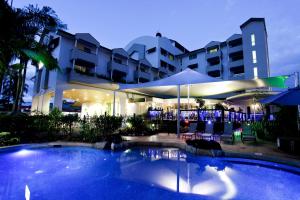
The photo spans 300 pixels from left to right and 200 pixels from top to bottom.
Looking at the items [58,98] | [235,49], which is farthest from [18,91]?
[235,49]

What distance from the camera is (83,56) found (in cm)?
2033

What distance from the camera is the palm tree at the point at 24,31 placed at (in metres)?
8.16

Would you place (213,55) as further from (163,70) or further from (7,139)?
(7,139)

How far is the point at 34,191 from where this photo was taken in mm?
4277

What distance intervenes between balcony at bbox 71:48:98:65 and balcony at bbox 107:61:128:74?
2433 millimetres

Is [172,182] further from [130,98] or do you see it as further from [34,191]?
[130,98]

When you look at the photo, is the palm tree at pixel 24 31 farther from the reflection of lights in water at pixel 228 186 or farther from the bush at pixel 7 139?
the reflection of lights in water at pixel 228 186

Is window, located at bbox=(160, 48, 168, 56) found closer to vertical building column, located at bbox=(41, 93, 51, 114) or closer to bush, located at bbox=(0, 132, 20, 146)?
vertical building column, located at bbox=(41, 93, 51, 114)

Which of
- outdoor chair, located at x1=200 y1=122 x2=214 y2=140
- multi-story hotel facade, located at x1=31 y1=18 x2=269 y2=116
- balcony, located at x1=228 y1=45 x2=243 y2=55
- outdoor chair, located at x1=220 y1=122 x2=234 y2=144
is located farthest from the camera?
balcony, located at x1=228 y1=45 x2=243 y2=55

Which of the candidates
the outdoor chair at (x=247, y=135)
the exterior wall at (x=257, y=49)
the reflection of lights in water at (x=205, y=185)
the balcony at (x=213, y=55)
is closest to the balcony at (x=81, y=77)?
the outdoor chair at (x=247, y=135)

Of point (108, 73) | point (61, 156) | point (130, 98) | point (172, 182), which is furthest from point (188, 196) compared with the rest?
point (108, 73)

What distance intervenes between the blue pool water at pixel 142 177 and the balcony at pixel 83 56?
44.9 feet

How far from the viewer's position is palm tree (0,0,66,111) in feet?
26.8

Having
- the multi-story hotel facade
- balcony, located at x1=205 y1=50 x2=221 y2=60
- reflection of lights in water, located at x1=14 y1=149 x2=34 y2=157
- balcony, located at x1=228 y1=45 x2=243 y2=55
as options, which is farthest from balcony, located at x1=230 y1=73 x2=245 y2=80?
reflection of lights in water, located at x1=14 y1=149 x2=34 y2=157
